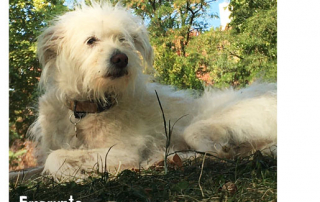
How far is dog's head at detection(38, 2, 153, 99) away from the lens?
2.53 meters

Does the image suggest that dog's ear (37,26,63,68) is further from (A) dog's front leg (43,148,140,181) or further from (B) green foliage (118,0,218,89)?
(A) dog's front leg (43,148,140,181)

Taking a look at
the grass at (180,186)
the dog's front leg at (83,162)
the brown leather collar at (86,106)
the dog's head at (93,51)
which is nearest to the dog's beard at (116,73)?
the dog's head at (93,51)

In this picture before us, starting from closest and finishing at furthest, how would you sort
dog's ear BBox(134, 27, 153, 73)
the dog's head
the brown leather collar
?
the dog's head → the brown leather collar → dog's ear BBox(134, 27, 153, 73)

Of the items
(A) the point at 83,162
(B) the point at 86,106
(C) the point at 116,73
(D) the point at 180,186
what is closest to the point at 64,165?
(A) the point at 83,162

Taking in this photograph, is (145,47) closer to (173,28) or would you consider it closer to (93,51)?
(173,28)

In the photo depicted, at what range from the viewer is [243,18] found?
2607mm

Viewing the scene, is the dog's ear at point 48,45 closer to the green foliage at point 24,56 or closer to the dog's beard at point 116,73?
the green foliage at point 24,56

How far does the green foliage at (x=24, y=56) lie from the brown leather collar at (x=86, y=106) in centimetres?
33

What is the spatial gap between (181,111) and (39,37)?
128 cm

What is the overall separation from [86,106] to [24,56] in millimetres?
579

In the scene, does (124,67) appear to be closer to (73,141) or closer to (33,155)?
(73,141)

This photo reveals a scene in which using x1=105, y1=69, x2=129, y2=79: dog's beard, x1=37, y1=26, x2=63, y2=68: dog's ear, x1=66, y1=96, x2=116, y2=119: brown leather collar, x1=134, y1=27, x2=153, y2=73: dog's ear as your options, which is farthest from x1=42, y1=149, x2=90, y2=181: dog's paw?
x1=134, y1=27, x2=153, y2=73: dog's ear

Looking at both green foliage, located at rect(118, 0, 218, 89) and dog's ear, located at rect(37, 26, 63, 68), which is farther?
dog's ear, located at rect(37, 26, 63, 68)
